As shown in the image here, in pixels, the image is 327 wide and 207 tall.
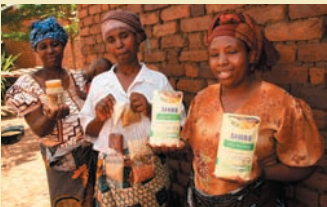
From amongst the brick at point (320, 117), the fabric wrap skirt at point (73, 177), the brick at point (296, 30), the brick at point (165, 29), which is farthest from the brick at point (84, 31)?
the brick at point (320, 117)

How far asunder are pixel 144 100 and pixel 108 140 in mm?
368

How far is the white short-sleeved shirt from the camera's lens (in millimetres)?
2293

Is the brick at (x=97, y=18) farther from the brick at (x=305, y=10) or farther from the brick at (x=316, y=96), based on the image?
the brick at (x=316, y=96)

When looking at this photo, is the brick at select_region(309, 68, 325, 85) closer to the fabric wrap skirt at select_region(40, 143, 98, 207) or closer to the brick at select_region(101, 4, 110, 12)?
the fabric wrap skirt at select_region(40, 143, 98, 207)

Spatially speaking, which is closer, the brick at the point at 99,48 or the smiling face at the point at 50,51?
the smiling face at the point at 50,51

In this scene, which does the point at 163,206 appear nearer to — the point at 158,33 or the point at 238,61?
the point at 238,61

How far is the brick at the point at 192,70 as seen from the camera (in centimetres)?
297

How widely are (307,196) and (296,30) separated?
965 mm

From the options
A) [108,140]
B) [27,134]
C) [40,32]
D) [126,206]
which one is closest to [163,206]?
[126,206]

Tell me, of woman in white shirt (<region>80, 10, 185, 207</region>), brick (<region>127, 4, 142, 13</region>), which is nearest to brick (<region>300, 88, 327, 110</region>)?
woman in white shirt (<region>80, 10, 185, 207</region>)

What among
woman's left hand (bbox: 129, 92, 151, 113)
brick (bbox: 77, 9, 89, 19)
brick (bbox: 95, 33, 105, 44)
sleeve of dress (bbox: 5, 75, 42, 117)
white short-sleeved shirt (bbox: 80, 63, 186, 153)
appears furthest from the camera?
brick (bbox: 77, 9, 89, 19)

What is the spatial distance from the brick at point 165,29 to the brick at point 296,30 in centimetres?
98

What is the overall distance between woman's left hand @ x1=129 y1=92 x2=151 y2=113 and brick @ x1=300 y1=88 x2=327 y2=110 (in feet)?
2.93

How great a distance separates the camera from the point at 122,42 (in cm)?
221
